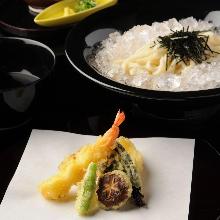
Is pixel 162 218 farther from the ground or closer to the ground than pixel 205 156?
closer to the ground

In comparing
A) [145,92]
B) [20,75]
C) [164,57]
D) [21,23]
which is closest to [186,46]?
[164,57]

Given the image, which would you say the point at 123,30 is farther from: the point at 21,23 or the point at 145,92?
the point at 145,92

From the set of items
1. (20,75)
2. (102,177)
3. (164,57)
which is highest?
(164,57)

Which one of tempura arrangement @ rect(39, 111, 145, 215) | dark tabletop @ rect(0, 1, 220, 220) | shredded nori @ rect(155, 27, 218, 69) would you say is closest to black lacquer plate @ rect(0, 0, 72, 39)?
dark tabletop @ rect(0, 1, 220, 220)

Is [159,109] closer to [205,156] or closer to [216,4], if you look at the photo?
[205,156]

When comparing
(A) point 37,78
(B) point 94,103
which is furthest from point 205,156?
(A) point 37,78

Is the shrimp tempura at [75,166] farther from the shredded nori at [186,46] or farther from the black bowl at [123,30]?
the shredded nori at [186,46]

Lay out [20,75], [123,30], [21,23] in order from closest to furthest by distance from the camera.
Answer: [20,75], [123,30], [21,23]
